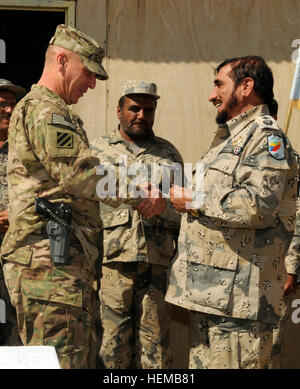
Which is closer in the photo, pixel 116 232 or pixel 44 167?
pixel 44 167

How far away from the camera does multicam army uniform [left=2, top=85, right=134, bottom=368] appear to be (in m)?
3.82

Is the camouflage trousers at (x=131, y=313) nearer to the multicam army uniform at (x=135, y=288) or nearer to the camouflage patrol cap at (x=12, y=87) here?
the multicam army uniform at (x=135, y=288)

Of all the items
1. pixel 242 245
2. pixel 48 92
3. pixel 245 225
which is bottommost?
pixel 242 245

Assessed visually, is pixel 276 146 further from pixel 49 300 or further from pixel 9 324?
pixel 9 324

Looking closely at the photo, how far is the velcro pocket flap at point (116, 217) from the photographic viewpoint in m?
4.98

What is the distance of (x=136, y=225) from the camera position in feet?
16.3

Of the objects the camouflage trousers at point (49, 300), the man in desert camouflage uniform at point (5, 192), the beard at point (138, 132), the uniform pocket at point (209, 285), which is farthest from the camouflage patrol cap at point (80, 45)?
the man in desert camouflage uniform at point (5, 192)

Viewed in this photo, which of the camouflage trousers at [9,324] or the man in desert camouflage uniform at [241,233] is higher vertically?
the man in desert camouflage uniform at [241,233]

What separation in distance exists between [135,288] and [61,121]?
1.58 meters

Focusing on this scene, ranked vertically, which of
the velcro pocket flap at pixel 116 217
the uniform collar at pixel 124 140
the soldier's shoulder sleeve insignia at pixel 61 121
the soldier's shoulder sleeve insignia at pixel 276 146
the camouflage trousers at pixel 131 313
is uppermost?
the soldier's shoulder sleeve insignia at pixel 61 121

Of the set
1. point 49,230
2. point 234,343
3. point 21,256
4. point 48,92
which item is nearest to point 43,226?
point 49,230

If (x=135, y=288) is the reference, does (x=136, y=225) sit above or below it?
above

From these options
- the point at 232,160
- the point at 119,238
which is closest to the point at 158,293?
the point at 119,238

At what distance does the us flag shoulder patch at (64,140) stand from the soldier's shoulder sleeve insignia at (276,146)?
1.02 meters
